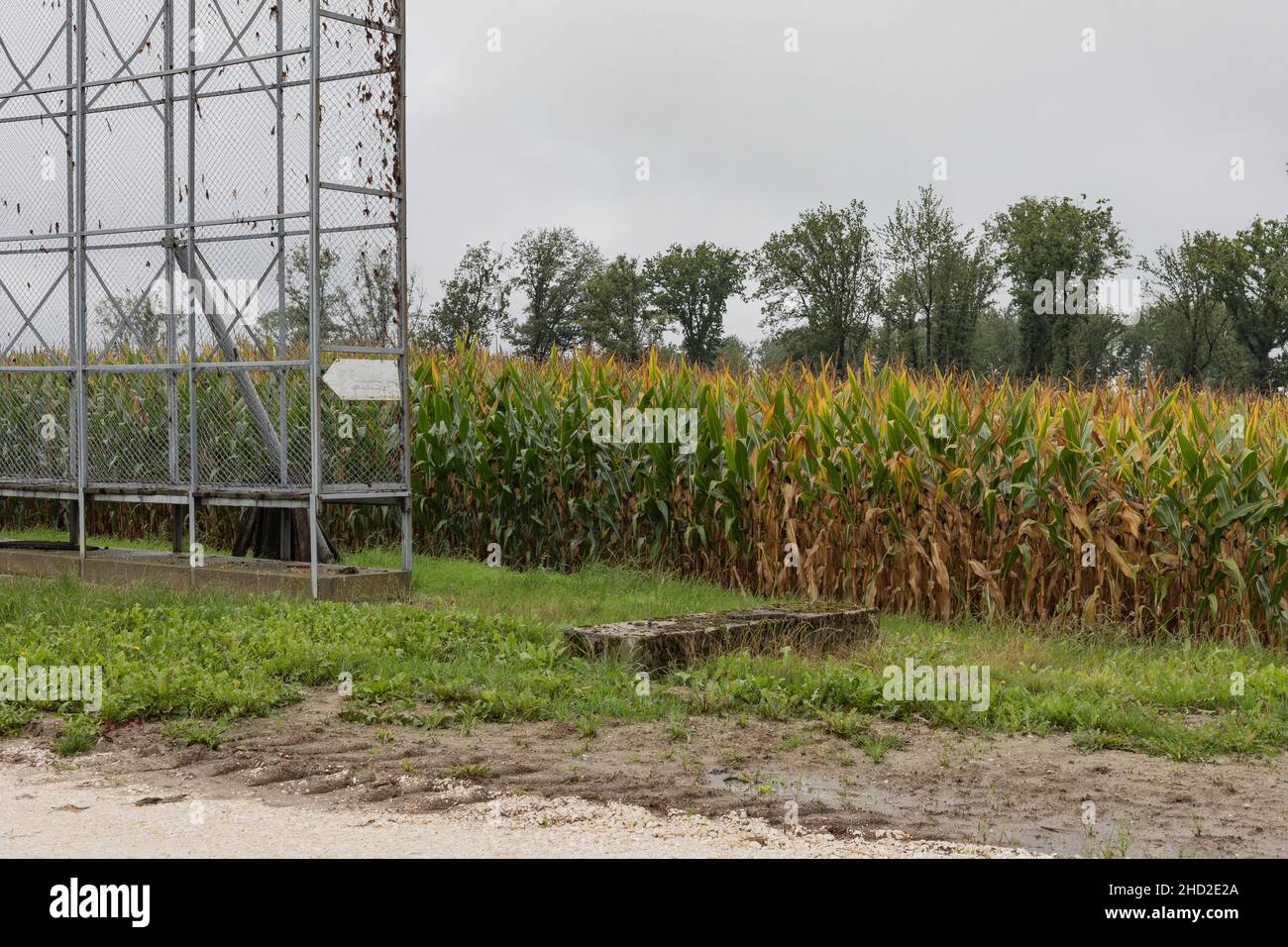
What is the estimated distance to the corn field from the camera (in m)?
11.9

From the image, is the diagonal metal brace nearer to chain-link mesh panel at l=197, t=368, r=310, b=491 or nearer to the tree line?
chain-link mesh panel at l=197, t=368, r=310, b=491

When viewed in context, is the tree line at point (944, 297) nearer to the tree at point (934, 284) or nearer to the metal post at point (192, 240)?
the tree at point (934, 284)

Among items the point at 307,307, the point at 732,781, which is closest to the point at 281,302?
the point at 307,307

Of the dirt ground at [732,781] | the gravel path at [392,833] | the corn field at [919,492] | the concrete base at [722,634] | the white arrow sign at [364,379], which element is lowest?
the dirt ground at [732,781]

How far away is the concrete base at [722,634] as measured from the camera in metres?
9.45

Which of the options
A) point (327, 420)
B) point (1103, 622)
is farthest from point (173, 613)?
point (1103, 622)

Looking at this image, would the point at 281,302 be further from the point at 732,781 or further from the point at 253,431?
the point at 732,781

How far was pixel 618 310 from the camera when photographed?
220ft

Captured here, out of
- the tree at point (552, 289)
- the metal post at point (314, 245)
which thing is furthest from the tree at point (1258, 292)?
the metal post at point (314, 245)

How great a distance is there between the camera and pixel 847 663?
973 centimetres

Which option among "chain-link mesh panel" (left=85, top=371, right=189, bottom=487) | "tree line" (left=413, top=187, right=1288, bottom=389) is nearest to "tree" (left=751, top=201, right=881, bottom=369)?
"tree line" (left=413, top=187, right=1288, bottom=389)

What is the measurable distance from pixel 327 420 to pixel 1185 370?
183 feet

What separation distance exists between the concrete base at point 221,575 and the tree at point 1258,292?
54.6 meters

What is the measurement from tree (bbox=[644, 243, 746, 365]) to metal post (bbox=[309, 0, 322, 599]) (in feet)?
199
